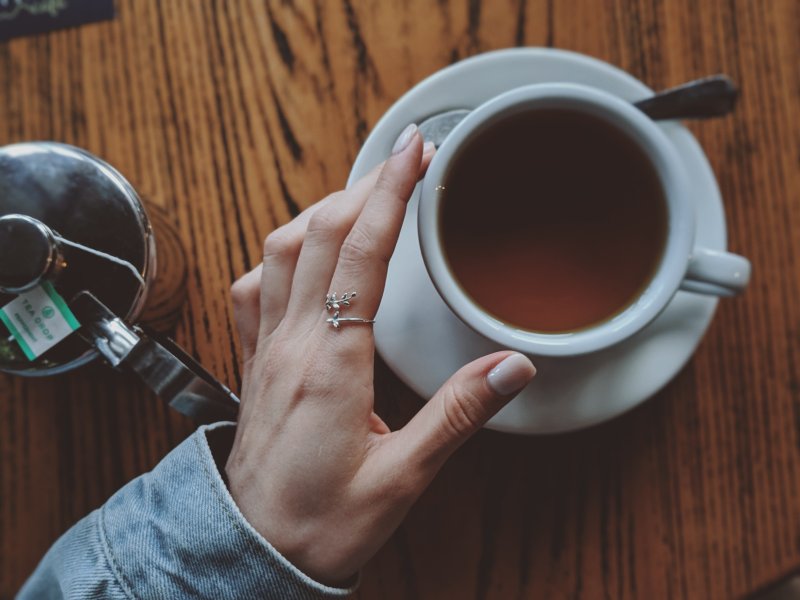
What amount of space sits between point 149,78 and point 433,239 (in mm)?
384

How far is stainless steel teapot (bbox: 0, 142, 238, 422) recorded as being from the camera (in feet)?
1.87

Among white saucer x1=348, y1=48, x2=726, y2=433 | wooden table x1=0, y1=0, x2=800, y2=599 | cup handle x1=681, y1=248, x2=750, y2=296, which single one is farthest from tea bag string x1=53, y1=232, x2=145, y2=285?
cup handle x1=681, y1=248, x2=750, y2=296

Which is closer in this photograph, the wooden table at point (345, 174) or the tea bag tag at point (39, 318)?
the tea bag tag at point (39, 318)

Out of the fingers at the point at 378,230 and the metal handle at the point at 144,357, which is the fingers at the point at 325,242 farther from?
the metal handle at the point at 144,357

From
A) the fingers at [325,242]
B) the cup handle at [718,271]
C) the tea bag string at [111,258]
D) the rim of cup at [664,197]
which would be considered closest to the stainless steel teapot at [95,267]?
the tea bag string at [111,258]

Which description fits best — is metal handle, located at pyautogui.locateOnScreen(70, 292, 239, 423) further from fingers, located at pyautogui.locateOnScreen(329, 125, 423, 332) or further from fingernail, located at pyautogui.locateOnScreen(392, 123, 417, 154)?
fingernail, located at pyautogui.locateOnScreen(392, 123, 417, 154)

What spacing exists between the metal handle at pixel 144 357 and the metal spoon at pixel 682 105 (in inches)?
11.9

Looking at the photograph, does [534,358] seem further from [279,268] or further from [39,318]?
[39,318]

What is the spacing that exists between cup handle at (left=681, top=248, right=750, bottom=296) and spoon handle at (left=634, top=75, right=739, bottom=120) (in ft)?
0.45

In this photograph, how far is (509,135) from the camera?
612 millimetres

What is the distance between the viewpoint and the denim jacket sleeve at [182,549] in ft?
1.71

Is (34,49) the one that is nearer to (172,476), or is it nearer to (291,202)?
(291,202)

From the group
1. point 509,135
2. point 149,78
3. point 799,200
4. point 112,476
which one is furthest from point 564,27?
point 112,476

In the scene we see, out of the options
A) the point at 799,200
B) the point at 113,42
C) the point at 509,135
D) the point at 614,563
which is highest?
the point at 113,42
